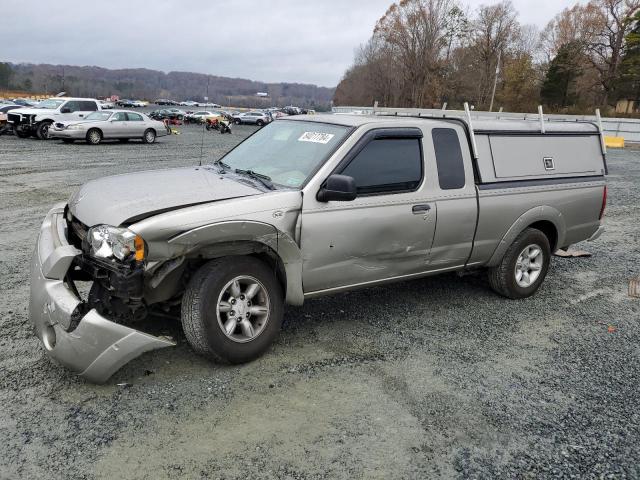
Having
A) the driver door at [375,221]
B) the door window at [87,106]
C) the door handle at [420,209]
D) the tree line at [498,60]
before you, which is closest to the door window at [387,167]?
the driver door at [375,221]

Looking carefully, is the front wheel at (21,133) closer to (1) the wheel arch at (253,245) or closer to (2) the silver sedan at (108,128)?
(2) the silver sedan at (108,128)

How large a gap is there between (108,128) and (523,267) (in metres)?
19.3

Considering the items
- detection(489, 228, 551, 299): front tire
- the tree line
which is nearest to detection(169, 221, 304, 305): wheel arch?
detection(489, 228, 551, 299): front tire

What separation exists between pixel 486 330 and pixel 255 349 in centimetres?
224

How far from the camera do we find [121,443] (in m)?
2.95

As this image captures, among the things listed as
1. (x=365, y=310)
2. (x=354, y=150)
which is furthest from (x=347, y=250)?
(x=365, y=310)

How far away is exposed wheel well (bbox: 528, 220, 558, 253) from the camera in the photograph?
18.5 feet

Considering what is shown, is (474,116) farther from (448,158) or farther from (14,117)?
(14,117)

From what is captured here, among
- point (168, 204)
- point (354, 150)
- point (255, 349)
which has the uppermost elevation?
point (354, 150)

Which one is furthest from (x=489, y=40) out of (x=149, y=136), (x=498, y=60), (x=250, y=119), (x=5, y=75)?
(x=5, y=75)

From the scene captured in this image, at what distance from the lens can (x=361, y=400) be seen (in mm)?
3512

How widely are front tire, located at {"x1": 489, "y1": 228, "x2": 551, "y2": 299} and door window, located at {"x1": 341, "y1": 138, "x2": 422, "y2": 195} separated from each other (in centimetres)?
158

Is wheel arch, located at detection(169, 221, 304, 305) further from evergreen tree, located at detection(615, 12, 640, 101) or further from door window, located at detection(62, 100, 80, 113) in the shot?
evergreen tree, located at detection(615, 12, 640, 101)

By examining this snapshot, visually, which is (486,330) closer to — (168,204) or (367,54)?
(168,204)
